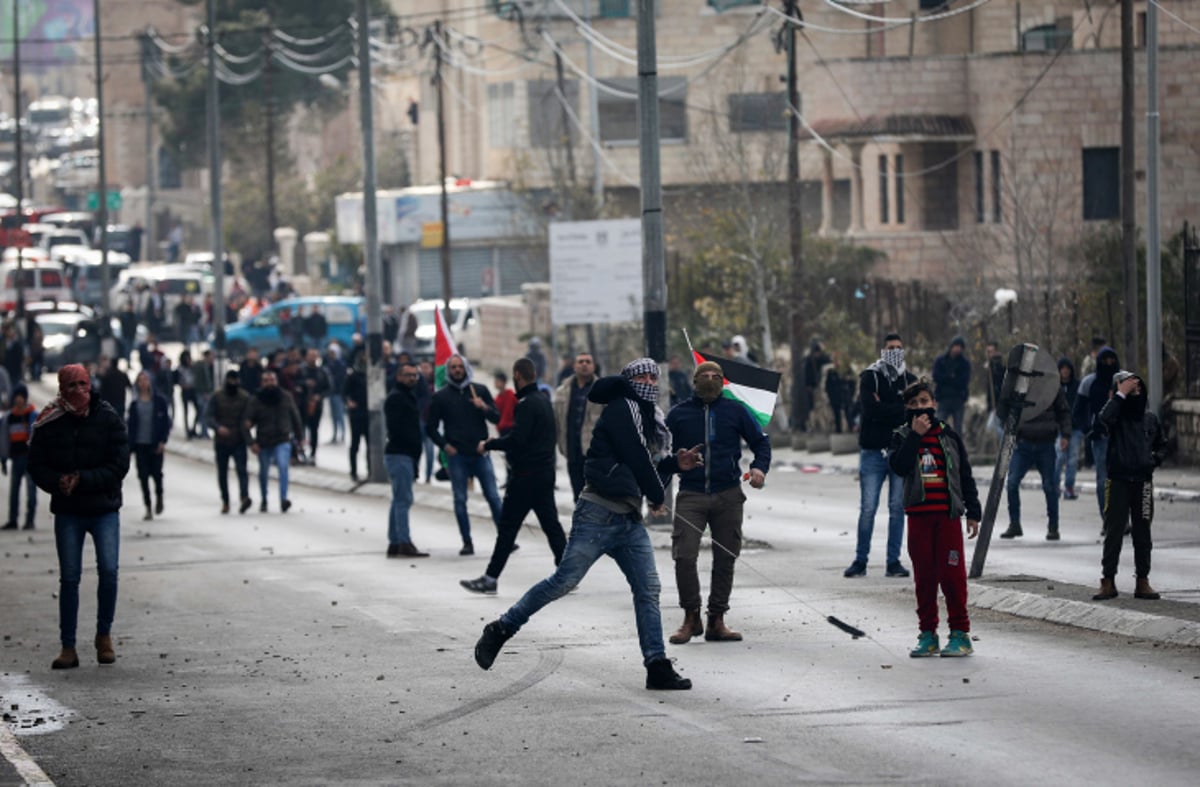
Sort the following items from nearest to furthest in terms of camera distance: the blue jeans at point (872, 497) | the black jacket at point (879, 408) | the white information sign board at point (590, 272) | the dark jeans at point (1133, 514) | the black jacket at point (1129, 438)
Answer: the dark jeans at point (1133, 514), the black jacket at point (1129, 438), the black jacket at point (879, 408), the blue jeans at point (872, 497), the white information sign board at point (590, 272)

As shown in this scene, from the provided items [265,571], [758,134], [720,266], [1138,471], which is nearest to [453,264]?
[758,134]

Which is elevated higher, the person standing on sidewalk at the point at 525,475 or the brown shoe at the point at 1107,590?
the person standing on sidewalk at the point at 525,475

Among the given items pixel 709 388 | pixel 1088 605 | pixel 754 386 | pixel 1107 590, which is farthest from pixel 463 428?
pixel 1088 605

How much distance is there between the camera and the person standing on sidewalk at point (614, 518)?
38.4 feet

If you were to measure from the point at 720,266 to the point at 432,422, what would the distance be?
2475cm

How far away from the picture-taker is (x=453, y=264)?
226 feet

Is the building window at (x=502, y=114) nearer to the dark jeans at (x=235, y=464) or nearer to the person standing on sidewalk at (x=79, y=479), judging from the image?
the dark jeans at (x=235, y=464)

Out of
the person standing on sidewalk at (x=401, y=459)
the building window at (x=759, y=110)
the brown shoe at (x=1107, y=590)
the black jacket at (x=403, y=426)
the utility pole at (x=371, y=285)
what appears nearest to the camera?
the brown shoe at (x=1107, y=590)

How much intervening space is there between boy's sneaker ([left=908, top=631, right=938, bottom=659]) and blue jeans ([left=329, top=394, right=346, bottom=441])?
26.6 m

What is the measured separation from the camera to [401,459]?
20.2 metres

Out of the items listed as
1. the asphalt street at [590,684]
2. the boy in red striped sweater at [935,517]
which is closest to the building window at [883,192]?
the asphalt street at [590,684]

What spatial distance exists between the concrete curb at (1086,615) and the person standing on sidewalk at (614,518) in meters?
3.00

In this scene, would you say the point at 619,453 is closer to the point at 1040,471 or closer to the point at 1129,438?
the point at 1129,438

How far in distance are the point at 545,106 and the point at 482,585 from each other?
170 feet
